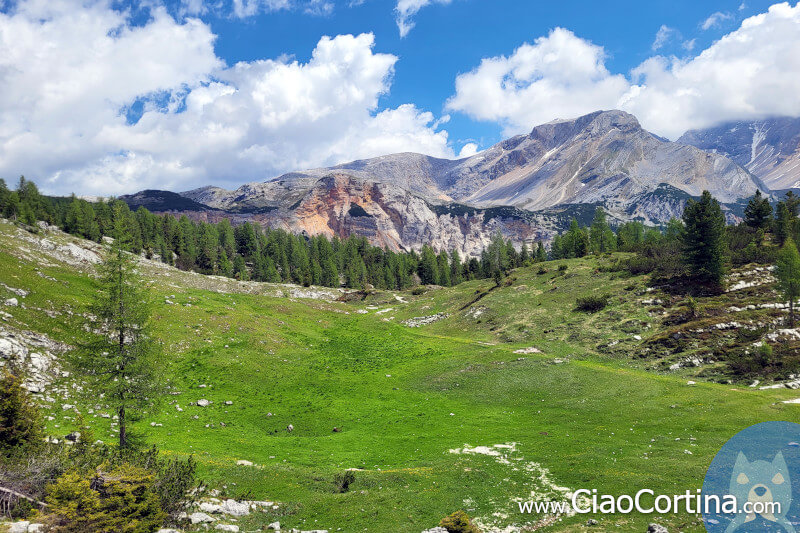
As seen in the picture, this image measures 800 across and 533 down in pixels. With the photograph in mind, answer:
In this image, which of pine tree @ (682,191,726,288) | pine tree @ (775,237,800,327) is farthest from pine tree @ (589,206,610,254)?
pine tree @ (775,237,800,327)

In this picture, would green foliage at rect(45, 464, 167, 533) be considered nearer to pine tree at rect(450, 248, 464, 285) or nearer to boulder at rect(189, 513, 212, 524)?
boulder at rect(189, 513, 212, 524)

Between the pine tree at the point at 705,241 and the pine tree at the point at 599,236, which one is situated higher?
the pine tree at the point at 599,236

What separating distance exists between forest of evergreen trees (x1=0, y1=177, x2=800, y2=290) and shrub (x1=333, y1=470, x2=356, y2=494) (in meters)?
63.4

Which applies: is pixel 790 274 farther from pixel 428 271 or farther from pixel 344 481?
pixel 428 271

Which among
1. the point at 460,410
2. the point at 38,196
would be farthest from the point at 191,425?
the point at 38,196

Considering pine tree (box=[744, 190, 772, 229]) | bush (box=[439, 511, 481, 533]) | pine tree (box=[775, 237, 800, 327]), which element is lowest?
bush (box=[439, 511, 481, 533])

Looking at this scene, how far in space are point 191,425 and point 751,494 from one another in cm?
3476

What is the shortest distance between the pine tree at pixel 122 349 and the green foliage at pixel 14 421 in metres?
3.55

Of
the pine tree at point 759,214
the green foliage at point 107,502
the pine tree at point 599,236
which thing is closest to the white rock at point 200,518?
the green foliage at point 107,502

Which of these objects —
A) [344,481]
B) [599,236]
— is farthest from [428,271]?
[344,481]

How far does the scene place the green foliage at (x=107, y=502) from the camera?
13109 mm

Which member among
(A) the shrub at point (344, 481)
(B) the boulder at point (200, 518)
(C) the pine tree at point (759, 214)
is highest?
(C) the pine tree at point (759, 214)

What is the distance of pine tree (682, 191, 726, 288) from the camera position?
194 feet

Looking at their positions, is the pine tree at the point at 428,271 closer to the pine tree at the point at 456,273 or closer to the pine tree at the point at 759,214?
the pine tree at the point at 456,273
